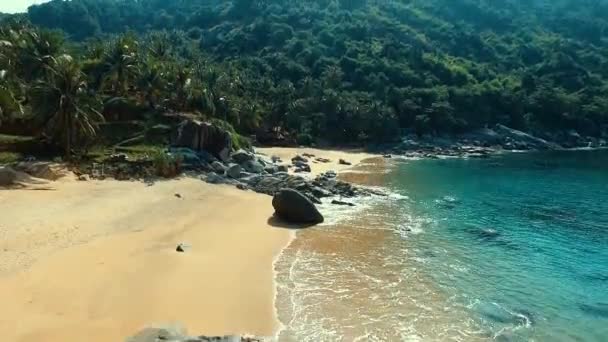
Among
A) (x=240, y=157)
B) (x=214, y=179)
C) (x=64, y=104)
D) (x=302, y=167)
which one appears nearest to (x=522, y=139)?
(x=302, y=167)

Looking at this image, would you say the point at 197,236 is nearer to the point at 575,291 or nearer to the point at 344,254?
the point at 344,254

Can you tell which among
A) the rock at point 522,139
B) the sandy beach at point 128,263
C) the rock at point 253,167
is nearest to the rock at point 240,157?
the rock at point 253,167

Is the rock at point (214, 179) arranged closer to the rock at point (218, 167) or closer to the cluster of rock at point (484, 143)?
the rock at point (218, 167)

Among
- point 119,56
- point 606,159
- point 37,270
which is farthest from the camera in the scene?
point 606,159

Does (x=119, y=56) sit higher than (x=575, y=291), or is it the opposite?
(x=119, y=56)

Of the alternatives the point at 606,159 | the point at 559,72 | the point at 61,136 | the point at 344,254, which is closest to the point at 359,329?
the point at 344,254

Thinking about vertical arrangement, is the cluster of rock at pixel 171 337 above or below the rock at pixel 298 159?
above

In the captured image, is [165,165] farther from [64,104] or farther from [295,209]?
[295,209]

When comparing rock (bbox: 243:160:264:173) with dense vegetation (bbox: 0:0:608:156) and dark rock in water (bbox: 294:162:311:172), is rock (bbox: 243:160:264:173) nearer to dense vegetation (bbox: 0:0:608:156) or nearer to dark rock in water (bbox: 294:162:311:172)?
dark rock in water (bbox: 294:162:311:172)
